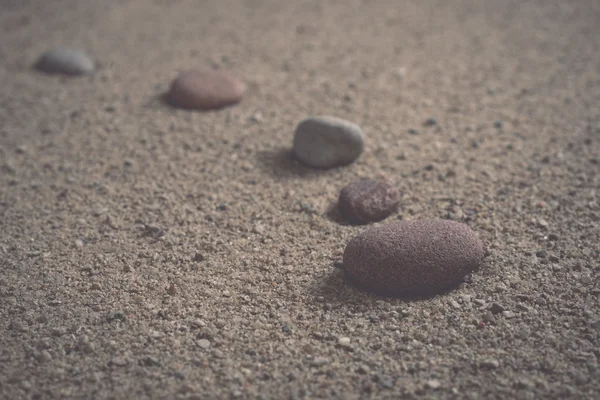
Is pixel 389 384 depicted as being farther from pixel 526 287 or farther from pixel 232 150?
pixel 232 150

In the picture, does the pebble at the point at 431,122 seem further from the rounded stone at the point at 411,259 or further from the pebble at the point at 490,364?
the pebble at the point at 490,364

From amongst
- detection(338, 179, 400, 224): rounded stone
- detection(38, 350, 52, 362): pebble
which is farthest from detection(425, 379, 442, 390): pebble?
detection(38, 350, 52, 362): pebble

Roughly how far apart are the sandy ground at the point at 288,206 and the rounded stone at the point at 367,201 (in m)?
0.09

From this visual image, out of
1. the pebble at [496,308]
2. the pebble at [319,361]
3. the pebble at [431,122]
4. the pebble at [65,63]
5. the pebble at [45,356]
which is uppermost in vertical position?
the pebble at [431,122]

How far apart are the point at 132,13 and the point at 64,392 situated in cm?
369

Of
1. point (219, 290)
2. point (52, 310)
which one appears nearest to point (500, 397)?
point (219, 290)

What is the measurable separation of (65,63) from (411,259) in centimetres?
295

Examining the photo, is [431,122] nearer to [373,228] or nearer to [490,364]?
[373,228]

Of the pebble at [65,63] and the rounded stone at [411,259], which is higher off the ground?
the rounded stone at [411,259]

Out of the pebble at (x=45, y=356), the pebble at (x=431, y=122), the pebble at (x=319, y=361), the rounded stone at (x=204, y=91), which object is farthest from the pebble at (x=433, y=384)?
the rounded stone at (x=204, y=91)

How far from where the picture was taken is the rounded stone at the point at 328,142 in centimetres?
280

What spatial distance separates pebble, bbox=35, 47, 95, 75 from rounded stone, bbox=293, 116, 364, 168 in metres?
1.87

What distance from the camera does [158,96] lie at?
11.6 feet

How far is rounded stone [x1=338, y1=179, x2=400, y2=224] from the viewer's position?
2463mm
